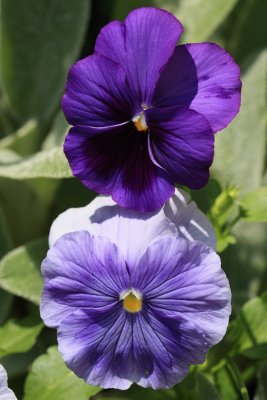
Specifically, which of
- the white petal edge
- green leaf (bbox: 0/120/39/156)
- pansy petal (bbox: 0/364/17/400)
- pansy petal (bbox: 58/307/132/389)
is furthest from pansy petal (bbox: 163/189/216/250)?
green leaf (bbox: 0/120/39/156)

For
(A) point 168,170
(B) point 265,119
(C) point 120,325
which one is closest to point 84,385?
(C) point 120,325

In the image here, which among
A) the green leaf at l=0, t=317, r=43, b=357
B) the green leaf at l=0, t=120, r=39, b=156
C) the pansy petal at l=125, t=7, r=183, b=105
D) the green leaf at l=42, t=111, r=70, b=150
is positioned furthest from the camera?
the green leaf at l=0, t=120, r=39, b=156

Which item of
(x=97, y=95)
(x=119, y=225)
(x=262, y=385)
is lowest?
(x=262, y=385)

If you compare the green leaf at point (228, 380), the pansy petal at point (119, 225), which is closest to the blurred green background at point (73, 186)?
the green leaf at point (228, 380)

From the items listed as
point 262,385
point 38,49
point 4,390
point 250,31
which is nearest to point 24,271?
point 4,390

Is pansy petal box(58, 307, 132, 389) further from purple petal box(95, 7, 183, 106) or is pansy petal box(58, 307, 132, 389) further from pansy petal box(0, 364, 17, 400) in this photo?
purple petal box(95, 7, 183, 106)

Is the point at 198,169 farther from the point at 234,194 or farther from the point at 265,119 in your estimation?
the point at 265,119

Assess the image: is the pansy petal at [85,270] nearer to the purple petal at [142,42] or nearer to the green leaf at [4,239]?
the purple petal at [142,42]

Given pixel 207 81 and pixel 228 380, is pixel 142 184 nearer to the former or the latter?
pixel 207 81
